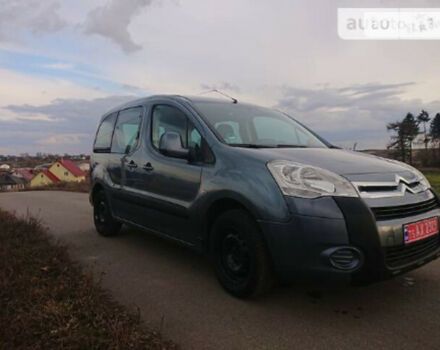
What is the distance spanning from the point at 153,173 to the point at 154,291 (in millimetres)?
1226

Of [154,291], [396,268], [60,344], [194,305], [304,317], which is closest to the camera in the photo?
[60,344]

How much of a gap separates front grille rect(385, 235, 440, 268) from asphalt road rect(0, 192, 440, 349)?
16.7 inches

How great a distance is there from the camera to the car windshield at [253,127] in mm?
3285

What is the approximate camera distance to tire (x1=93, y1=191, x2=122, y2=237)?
16.5 feet

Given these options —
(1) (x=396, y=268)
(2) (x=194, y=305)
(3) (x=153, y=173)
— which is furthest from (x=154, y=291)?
(1) (x=396, y=268)

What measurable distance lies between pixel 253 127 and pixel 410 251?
1.84m

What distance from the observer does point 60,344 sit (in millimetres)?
2033

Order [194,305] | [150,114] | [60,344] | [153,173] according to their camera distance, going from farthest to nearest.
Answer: [150,114] → [153,173] → [194,305] → [60,344]

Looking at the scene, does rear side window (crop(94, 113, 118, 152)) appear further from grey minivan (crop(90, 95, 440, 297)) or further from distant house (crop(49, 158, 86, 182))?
distant house (crop(49, 158, 86, 182))

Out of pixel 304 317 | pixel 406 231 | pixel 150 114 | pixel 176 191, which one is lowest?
pixel 304 317

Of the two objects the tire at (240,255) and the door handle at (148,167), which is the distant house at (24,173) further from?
the tire at (240,255)

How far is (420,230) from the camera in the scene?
2.56 meters

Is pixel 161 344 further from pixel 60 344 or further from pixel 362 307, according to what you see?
pixel 362 307

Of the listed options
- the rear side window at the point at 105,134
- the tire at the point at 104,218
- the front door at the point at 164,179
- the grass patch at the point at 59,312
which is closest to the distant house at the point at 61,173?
the rear side window at the point at 105,134
